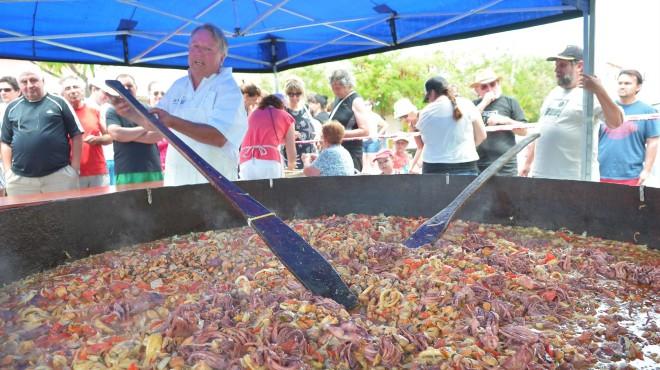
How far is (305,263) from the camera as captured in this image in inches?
80.9

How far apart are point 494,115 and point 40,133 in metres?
5.01

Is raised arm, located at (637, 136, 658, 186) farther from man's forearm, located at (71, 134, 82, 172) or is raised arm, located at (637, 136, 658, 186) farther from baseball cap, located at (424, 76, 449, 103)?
man's forearm, located at (71, 134, 82, 172)

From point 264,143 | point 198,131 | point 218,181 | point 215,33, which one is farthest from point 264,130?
point 218,181

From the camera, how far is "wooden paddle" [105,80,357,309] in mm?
1933

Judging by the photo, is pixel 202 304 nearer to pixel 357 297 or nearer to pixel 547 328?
pixel 357 297

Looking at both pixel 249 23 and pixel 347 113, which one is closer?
pixel 249 23

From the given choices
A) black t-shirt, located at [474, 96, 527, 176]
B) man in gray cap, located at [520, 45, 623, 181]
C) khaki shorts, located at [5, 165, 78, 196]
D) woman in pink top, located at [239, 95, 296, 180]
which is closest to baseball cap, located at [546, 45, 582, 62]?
man in gray cap, located at [520, 45, 623, 181]

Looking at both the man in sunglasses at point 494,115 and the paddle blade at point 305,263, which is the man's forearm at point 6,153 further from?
the man in sunglasses at point 494,115

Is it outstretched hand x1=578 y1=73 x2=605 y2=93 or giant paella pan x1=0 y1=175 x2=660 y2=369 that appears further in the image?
outstretched hand x1=578 y1=73 x2=605 y2=93

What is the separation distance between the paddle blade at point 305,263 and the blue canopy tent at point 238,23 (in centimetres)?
318

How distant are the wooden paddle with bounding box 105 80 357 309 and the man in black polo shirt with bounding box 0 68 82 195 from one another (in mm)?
3299

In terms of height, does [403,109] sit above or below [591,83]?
above

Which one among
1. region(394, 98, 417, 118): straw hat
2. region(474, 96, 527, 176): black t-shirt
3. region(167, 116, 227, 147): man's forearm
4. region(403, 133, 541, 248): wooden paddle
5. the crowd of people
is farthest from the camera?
region(394, 98, 417, 118): straw hat

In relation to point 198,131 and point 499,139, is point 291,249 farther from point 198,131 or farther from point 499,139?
point 499,139
